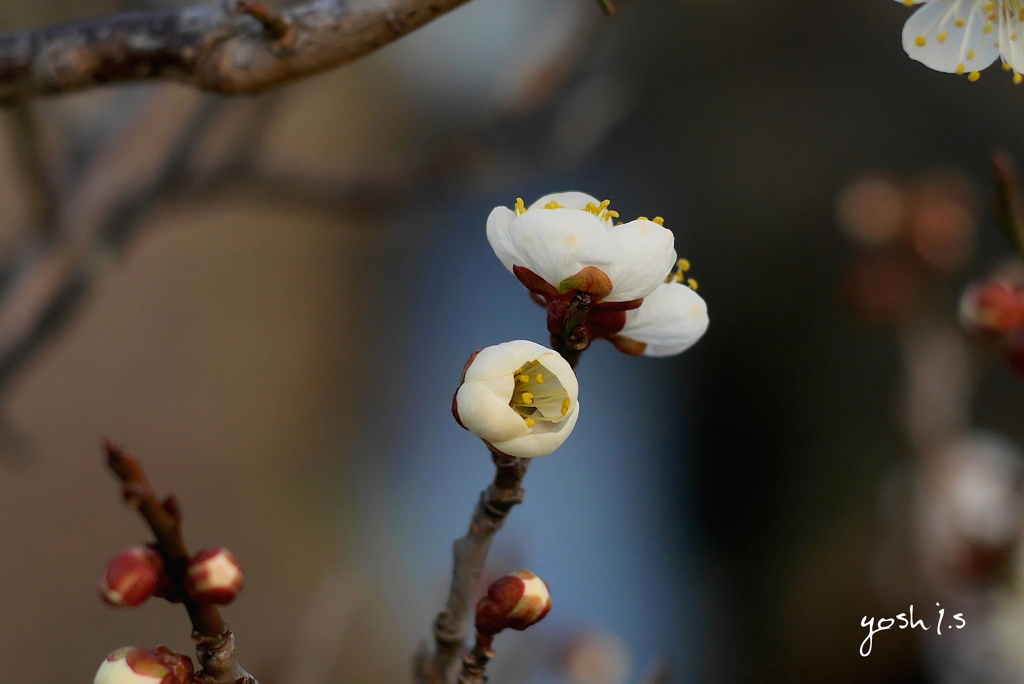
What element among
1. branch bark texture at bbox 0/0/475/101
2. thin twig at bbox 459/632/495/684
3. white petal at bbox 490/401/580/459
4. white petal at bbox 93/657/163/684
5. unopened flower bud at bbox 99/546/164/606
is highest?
branch bark texture at bbox 0/0/475/101

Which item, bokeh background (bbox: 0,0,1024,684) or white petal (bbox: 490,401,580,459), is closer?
Answer: white petal (bbox: 490,401,580,459)

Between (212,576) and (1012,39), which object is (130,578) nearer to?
(212,576)

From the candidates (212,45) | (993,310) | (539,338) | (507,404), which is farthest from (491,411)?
(539,338)

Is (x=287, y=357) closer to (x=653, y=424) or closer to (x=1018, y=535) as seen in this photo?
(x=653, y=424)

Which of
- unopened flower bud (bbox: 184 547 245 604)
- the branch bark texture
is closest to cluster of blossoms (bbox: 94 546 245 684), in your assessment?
unopened flower bud (bbox: 184 547 245 604)

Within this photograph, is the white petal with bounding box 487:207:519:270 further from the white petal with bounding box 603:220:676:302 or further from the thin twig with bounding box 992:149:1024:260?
the thin twig with bounding box 992:149:1024:260

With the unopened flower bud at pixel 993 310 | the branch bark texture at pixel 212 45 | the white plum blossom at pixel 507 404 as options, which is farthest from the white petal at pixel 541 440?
the unopened flower bud at pixel 993 310

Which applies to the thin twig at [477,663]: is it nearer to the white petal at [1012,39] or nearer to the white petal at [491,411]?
the white petal at [491,411]
